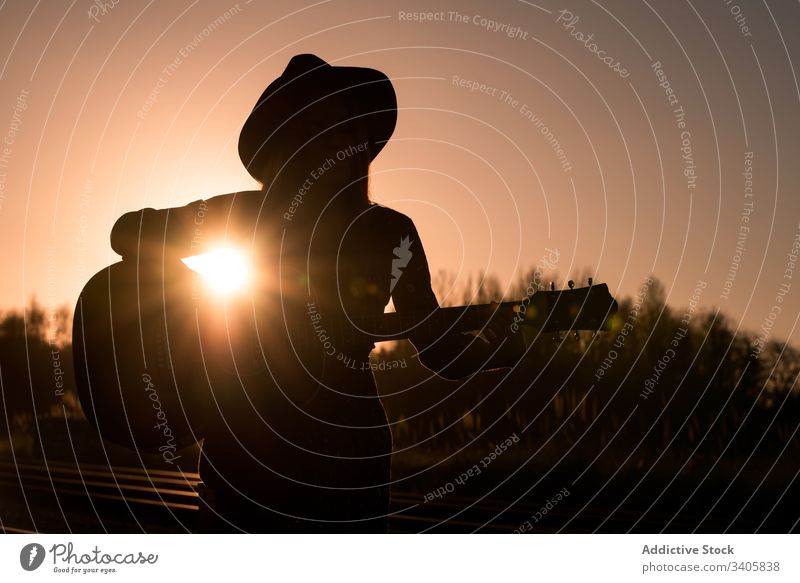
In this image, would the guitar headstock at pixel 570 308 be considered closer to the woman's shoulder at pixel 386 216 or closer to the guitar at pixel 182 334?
the guitar at pixel 182 334

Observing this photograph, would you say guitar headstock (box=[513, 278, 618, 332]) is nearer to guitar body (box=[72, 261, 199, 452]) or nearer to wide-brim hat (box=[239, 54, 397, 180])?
wide-brim hat (box=[239, 54, 397, 180])

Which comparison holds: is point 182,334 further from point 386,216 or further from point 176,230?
point 386,216

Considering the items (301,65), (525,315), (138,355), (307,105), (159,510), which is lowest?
(159,510)

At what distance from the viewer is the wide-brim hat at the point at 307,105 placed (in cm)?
455

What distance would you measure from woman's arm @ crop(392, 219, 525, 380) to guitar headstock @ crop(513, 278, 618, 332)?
6.9 inches

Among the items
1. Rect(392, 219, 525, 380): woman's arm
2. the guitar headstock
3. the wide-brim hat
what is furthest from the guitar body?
the guitar headstock

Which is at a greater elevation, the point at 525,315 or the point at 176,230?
the point at 176,230

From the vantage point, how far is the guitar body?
4352mm

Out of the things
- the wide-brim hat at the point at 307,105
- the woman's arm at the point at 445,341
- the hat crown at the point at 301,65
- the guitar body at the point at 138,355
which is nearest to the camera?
the guitar body at the point at 138,355

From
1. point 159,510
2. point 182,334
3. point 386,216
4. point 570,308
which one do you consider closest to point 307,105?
point 386,216

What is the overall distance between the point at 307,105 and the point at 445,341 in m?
1.50

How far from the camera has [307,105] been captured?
4570 millimetres

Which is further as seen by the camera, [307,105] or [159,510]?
[159,510]

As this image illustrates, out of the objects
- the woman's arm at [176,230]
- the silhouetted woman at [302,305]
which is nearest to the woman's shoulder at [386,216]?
the silhouetted woman at [302,305]
